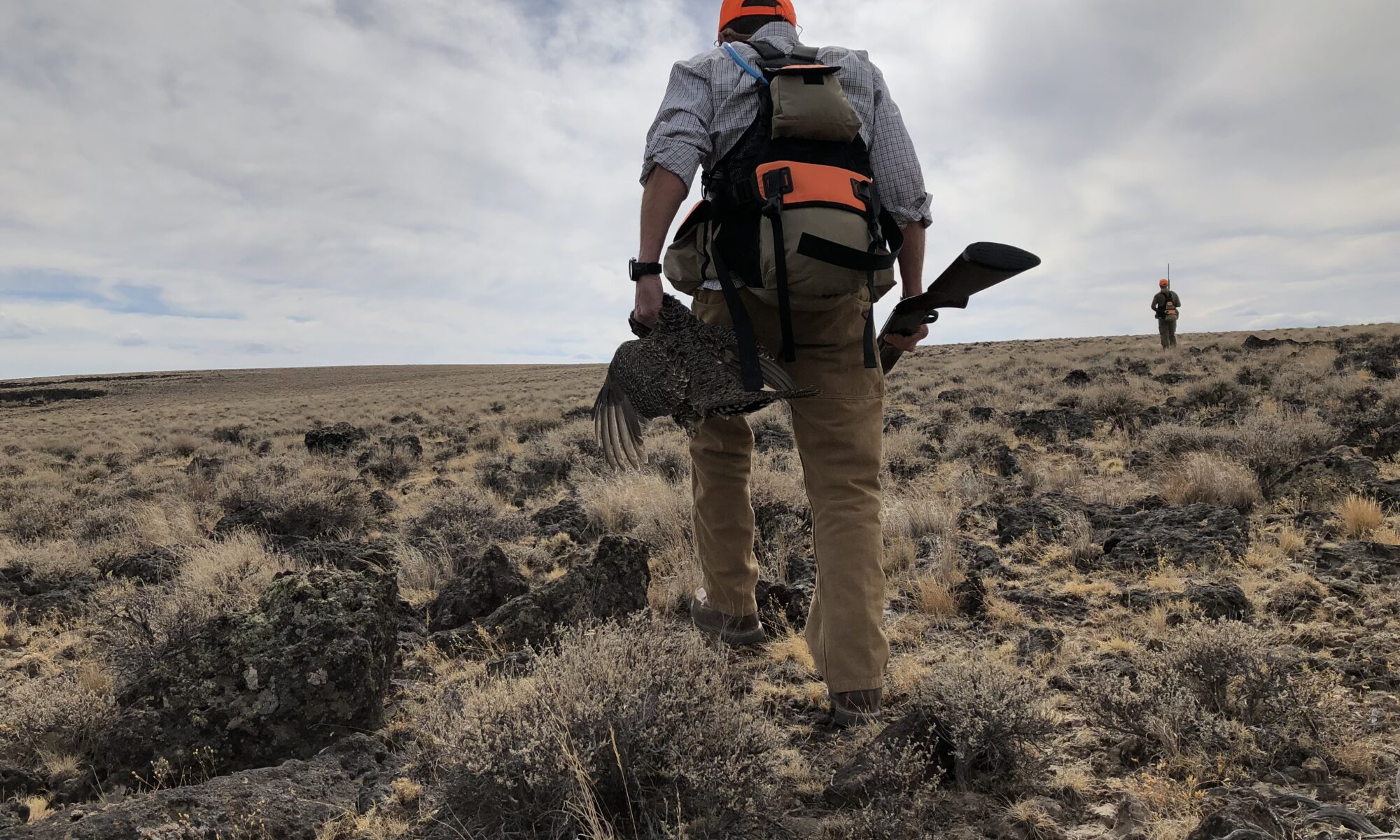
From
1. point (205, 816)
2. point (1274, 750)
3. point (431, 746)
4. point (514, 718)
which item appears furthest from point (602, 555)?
point (1274, 750)

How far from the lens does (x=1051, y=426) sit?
27.5 feet

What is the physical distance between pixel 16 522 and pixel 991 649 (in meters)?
9.21

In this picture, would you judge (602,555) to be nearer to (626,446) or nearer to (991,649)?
(626,446)

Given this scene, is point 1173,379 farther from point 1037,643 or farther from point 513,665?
point 513,665

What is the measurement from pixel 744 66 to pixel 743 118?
0.50 ft

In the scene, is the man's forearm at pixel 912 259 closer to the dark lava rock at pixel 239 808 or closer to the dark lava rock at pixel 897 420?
the dark lava rock at pixel 239 808

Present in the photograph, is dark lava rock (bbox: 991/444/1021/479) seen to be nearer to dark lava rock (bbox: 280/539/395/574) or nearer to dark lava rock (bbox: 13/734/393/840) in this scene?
dark lava rock (bbox: 280/539/395/574)

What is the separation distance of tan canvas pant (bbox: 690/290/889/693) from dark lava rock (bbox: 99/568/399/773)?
1680 mm

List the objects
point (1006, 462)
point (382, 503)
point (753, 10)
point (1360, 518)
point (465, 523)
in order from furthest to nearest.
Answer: point (382, 503)
point (1006, 462)
point (465, 523)
point (1360, 518)
point (753, 10)

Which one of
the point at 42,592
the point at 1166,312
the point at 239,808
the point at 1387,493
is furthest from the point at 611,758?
the point at 1166,312

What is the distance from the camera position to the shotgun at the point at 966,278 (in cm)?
211

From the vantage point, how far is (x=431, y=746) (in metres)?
2.31

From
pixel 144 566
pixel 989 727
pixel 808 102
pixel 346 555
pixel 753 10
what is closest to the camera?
pixel 989 727

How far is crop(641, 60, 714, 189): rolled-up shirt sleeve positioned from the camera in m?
2.30
